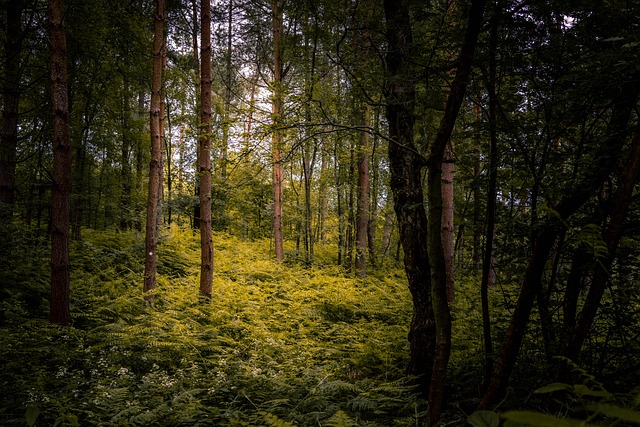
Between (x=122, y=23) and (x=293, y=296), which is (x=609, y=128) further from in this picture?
(x=122, y=23)

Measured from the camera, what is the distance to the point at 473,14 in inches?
87.5

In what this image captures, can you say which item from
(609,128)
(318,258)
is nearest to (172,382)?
(609,128)

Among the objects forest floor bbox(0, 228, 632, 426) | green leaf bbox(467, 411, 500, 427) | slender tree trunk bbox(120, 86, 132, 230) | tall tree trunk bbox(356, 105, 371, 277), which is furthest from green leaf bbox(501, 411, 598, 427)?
slender tree trunk bbox(120, 86, 132, 230)

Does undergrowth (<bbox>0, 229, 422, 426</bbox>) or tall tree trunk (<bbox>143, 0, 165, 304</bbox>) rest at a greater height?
tall tree trunk (<bbox>143, 0, 165, 304</bbox>)

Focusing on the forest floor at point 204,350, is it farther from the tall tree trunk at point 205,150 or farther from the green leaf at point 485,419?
the green leaf at point 485,419

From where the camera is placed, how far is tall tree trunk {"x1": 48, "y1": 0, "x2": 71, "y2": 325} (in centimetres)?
536

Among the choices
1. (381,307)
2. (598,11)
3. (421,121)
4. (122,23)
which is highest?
(122,23)

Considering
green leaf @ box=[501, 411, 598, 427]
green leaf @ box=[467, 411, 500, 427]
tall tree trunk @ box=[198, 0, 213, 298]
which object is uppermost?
tall tree trunk @ box=[198, 0, 213, 298]

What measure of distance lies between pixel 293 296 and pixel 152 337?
416 centimetres

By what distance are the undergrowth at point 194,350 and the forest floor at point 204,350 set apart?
0.07ft

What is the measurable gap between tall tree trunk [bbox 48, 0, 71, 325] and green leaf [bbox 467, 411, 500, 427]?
622cm

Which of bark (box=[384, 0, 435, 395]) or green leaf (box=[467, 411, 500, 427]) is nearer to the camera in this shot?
green leaf (box=[467, 411, 500, 427])

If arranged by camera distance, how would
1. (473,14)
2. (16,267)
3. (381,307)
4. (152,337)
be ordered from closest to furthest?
(473,14) → (152,337) → (16,267) → (381,307)

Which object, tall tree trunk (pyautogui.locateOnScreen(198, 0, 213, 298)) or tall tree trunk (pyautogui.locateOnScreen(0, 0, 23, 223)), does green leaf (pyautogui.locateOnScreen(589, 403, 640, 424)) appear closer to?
tall tree trunk (pyautogui.locateOnScreen(198, 0, 213, 298))
